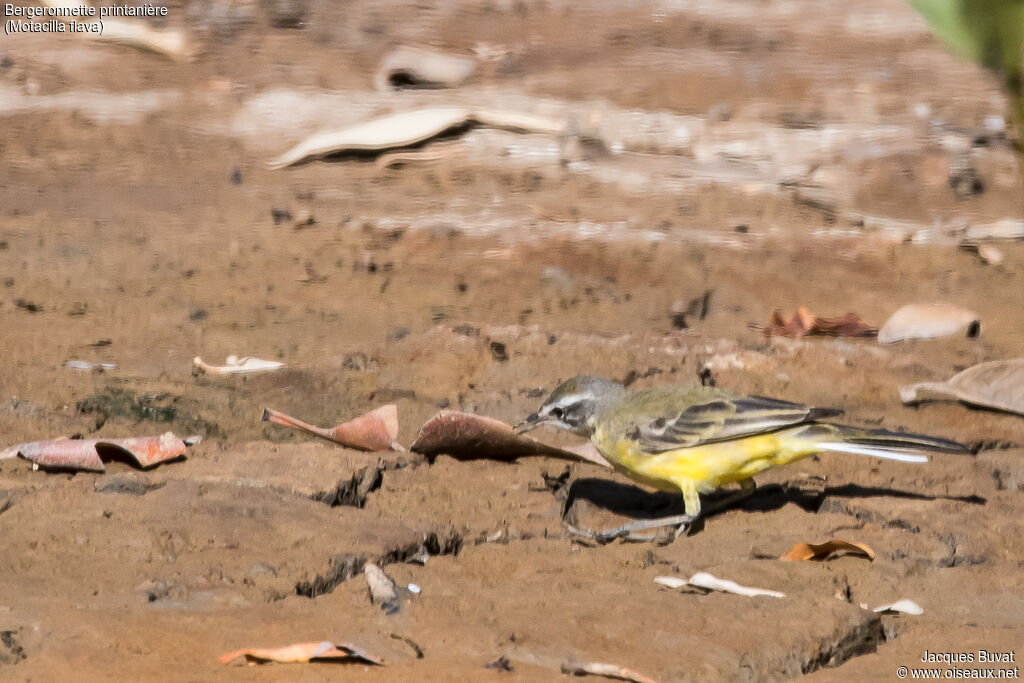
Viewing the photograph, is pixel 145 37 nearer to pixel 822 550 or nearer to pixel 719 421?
pixel 719 421

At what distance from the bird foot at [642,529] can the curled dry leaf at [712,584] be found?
0.46 metres

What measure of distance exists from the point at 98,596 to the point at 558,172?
22.1ft

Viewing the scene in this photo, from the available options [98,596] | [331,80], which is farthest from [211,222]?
[98,596]

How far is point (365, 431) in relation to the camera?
4.53 meters

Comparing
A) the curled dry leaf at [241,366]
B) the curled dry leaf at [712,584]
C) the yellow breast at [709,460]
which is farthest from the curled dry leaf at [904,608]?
the curled dry leaf at [241,366]

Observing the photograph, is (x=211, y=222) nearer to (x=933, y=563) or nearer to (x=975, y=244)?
(x=975, y=244)

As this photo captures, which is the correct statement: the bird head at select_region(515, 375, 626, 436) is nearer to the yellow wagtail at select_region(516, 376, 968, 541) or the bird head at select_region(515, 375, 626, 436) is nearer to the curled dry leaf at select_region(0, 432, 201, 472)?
the yellow wagtail at select_region(516, 376, 968, 541)

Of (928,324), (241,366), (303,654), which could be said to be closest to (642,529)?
(303,654)

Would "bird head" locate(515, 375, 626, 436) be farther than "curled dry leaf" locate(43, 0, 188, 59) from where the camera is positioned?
No

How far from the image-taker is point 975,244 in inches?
323

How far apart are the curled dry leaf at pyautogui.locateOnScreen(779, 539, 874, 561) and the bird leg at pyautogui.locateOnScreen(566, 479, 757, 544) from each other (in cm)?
48

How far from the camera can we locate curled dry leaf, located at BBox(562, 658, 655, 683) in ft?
8.70

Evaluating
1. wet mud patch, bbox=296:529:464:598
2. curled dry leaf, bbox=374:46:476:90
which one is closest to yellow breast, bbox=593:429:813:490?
wet mud patch, bbox=296:529:464:598

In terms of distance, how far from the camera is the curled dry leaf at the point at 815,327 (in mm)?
6539
